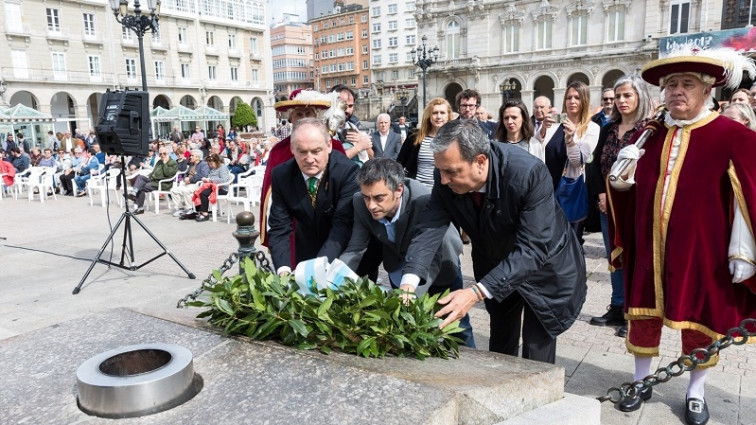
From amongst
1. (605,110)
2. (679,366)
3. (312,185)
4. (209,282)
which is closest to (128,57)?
(605,110)

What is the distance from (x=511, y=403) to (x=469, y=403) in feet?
0.77

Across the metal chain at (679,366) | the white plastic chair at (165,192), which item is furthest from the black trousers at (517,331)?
the white plastic chair at (165,192)

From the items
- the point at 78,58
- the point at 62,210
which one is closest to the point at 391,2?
the point at 78,58

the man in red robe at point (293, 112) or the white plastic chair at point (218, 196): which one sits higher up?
the man in red robe at point (293, 112)

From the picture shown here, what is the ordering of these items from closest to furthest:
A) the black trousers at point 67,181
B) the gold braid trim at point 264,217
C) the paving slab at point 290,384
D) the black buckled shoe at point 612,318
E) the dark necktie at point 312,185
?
the paving slab at point 290,384
the dark necktie at point 312,185
the gold braid trim at point 264,217
the black buckled shoe at point 612,318
the black trousers at point 67,181

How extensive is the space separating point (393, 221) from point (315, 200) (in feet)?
2.05

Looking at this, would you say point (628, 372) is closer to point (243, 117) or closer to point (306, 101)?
point (306, 101)

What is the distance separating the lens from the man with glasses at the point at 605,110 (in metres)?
5.99

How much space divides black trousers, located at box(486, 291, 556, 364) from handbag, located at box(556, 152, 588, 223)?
88.8 inches

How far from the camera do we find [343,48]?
9500 centimetres

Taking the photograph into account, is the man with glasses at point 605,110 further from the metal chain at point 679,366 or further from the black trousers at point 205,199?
the black trousers at point 205,199

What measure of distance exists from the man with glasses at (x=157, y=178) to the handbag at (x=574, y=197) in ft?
32.6

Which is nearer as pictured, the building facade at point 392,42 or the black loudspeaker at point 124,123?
the black loudspeaker at point 124,123

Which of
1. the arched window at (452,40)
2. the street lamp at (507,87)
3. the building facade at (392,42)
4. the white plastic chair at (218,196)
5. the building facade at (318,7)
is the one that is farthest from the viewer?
the building facade at (318,7)
